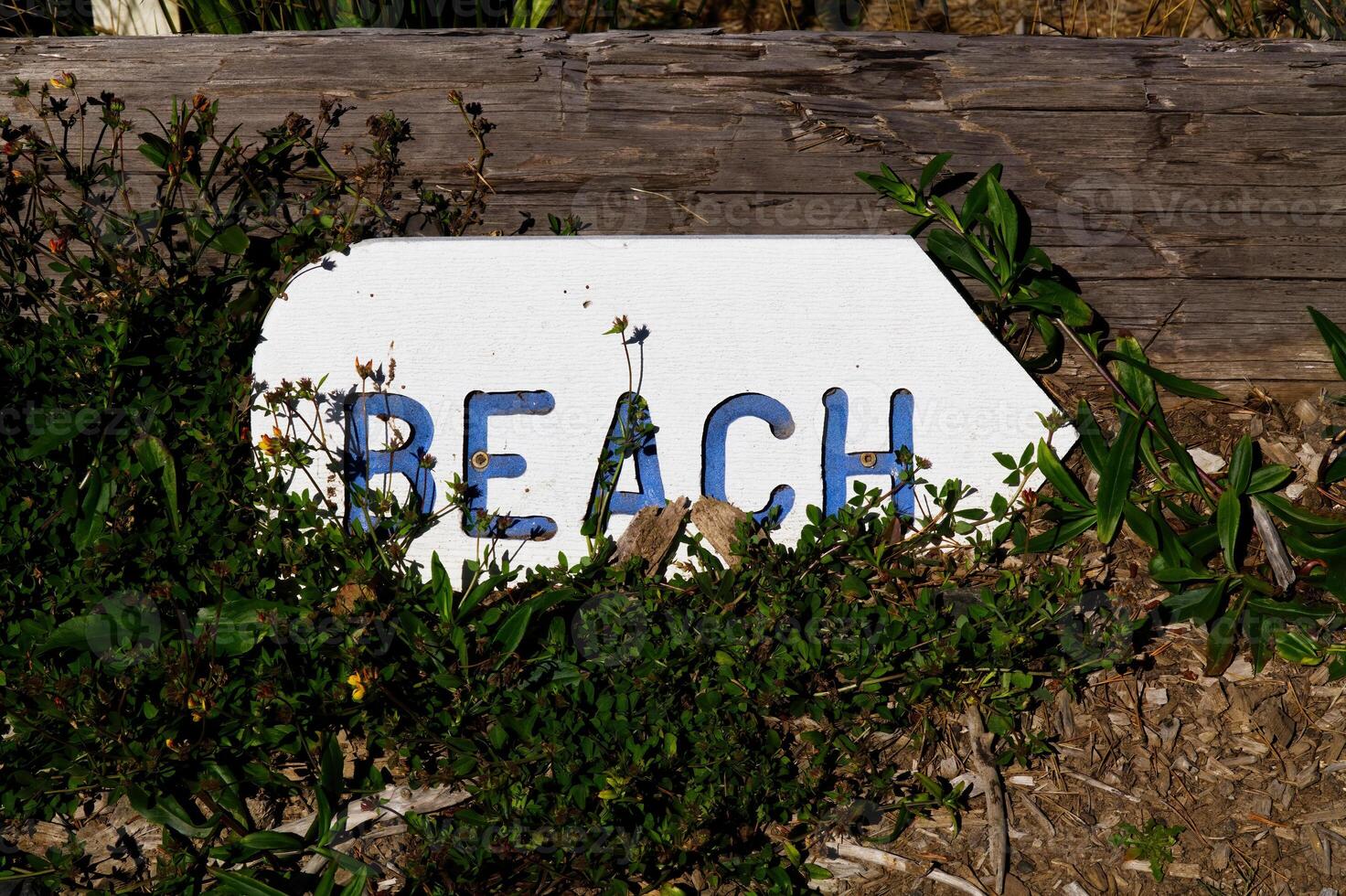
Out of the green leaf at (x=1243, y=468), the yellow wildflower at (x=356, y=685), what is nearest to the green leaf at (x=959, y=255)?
the green leaf at (x=1243, y=468)

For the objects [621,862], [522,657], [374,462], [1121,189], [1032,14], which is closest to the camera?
[621,862]

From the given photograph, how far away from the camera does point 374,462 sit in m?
2.38

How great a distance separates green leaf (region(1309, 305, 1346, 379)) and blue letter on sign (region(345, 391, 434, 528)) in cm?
212

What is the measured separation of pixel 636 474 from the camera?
239cm

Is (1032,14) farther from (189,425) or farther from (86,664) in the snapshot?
(86,664)

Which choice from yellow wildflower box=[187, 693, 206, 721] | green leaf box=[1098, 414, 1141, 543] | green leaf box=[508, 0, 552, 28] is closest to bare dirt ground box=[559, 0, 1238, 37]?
green leaf box=[508, 0, 552, 28]

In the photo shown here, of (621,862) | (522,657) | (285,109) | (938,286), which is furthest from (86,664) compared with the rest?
(938,286)

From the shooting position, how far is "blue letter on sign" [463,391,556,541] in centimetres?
238

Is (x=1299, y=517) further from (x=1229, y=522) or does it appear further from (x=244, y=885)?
(x=244, y=885)

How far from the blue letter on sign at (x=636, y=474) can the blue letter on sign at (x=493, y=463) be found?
5.3 inches

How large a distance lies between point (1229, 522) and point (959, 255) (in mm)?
863

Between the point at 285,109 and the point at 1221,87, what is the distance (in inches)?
93.4
